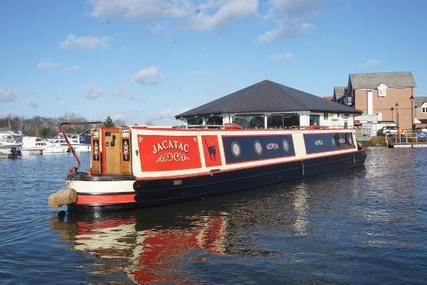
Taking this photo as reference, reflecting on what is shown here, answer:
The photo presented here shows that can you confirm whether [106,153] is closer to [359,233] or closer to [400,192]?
[359,233]

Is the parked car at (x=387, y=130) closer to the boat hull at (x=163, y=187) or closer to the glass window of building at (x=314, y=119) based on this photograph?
the glass window of building at (x=314, y=119)

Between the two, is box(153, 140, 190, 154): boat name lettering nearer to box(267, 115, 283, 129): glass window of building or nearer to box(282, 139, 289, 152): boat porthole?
box(282, 139, 289, 152): boat porthole

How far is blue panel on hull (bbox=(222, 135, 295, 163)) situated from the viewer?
15836mm

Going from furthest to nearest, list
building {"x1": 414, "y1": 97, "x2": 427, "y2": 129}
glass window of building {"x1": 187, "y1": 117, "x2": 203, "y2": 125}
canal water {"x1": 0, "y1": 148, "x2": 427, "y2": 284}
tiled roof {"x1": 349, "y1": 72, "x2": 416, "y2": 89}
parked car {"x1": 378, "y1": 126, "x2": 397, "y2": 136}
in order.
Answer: building {"x1": 414, "y1": 97, "x2": 427, "y2": 129}, tiled roof {"x1": 349, "y1": 72, "x2": 416, "y2": 89}, parked car {"x1": 378, "y1": 126, "x2": 397, "y2": 136}, glass window of building {"x1": 187, "y1": 117, "x2": 203, "y2": 125}, canal water {"x1": 0, "y1": 148, "x2": 427, "y2": 284}

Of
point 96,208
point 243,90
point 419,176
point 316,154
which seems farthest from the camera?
point 243,90

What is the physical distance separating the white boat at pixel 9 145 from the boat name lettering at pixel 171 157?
120 ft

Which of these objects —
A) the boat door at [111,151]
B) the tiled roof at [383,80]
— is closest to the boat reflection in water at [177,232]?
the boat door at [111,151]

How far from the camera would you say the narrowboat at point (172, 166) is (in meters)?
11.8

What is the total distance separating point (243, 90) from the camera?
39719mm

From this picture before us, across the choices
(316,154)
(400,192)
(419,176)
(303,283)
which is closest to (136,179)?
(303,283)

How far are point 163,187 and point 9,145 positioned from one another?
49.2m

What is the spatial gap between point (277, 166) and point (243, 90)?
2266 centimetres

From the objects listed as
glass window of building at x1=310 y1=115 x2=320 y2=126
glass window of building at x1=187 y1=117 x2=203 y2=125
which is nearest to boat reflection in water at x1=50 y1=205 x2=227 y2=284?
glass window of building at x1=310 y1=115 x2=320 y2=126

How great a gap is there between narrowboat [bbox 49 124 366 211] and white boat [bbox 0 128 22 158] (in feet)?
116
